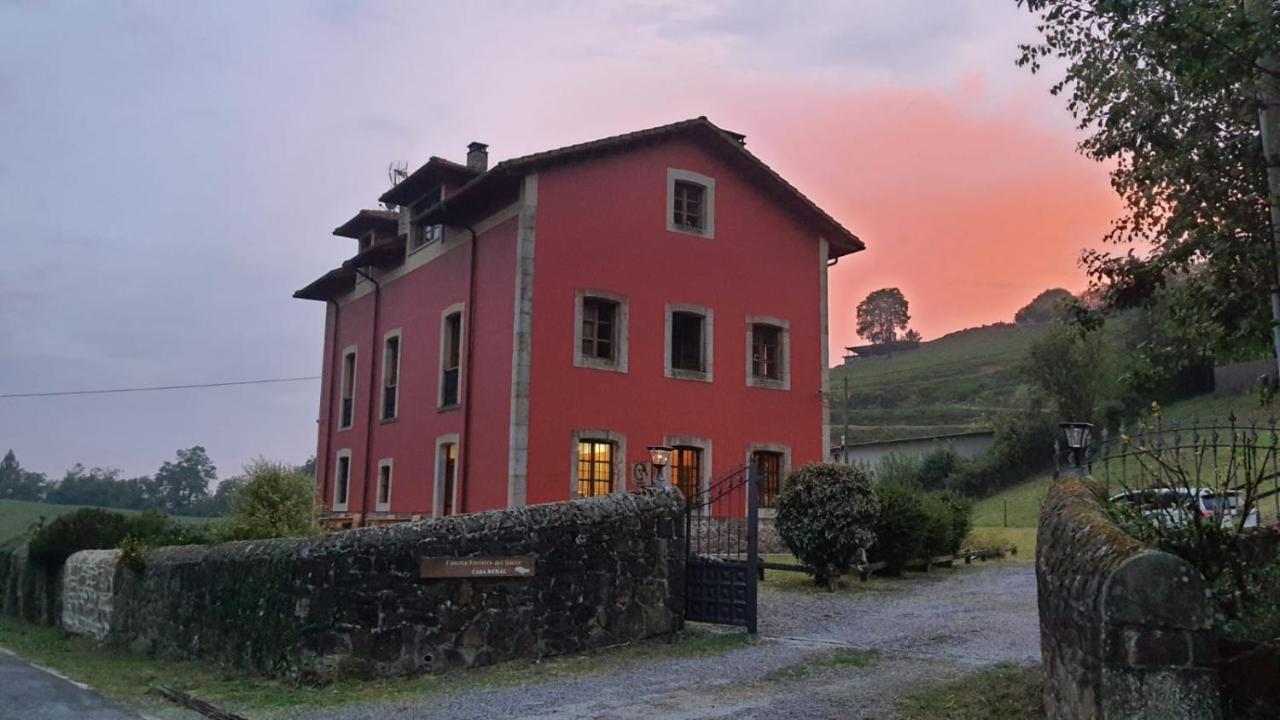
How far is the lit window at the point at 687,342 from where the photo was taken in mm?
20516

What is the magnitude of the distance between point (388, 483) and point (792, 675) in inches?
646

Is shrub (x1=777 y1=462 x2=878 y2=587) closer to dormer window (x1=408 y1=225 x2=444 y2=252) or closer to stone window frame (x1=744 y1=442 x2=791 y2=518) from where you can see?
stone window frame (x1=744 y1=442 x2=791 y2=518)

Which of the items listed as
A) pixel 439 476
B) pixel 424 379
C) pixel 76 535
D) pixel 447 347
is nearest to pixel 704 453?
pixel 439 476

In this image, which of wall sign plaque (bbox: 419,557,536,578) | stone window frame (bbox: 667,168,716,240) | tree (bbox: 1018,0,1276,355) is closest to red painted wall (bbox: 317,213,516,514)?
stone window frame (bbox: 667,168,716,240)

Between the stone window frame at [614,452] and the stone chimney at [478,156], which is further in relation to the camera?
the stone chimney at [478,156]

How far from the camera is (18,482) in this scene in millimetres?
87812

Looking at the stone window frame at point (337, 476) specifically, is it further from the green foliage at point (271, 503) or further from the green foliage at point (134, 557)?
the green foliage at point (134, 557)

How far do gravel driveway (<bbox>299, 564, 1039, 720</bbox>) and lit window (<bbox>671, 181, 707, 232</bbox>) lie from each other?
974cm

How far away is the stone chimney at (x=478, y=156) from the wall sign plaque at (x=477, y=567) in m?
15.5

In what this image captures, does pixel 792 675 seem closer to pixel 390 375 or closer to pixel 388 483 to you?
pixel 388 483

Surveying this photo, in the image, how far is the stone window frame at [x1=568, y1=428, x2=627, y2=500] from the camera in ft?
61.0

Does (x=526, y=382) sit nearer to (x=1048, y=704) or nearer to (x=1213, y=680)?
(x=1048, y=704)

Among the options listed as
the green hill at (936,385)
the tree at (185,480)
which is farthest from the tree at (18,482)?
the green hill at (936,385)

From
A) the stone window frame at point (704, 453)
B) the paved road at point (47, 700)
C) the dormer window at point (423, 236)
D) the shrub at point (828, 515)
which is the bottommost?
the paved road at point (47, 700)
